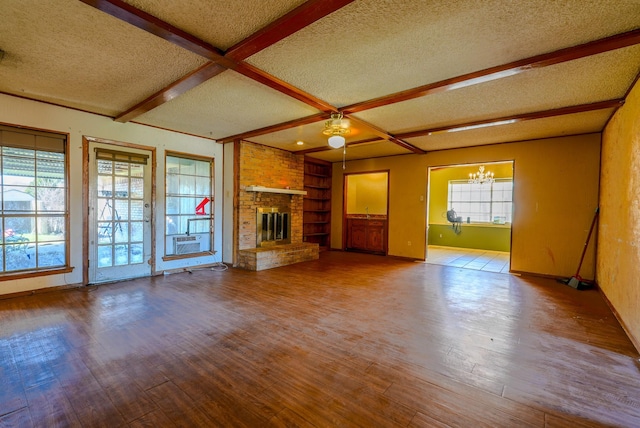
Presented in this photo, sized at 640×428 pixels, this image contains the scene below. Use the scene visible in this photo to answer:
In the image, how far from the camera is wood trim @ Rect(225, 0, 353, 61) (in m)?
1.88

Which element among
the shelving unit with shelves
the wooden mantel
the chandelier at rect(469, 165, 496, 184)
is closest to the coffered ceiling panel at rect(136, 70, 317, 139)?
the wooden mantel

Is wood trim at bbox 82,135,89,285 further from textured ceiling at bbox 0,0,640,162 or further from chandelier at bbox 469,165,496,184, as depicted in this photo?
chandelier at bbox 469,165,496,184

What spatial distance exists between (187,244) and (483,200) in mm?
8791

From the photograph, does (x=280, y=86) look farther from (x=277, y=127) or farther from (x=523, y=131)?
(x=523, y=131)

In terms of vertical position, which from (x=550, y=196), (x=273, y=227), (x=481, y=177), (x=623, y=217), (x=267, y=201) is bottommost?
(x=273, y=227)

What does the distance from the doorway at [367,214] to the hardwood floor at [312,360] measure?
3.78 meters

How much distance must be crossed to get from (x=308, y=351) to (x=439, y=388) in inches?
41.5

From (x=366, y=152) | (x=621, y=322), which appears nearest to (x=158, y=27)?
(x=621, y=322)

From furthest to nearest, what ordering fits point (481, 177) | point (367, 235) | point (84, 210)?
point (481, 177) → point (367, 235) → point (84, 210)

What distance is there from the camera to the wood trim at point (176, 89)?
2.85m

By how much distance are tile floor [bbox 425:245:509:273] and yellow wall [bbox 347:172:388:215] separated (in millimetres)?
2141

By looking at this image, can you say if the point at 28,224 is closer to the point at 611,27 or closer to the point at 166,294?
the point at 166,294

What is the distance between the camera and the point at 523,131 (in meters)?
5.02

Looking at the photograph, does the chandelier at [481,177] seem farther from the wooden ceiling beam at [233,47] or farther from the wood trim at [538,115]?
the wooden ceiling beam at [233,47]
